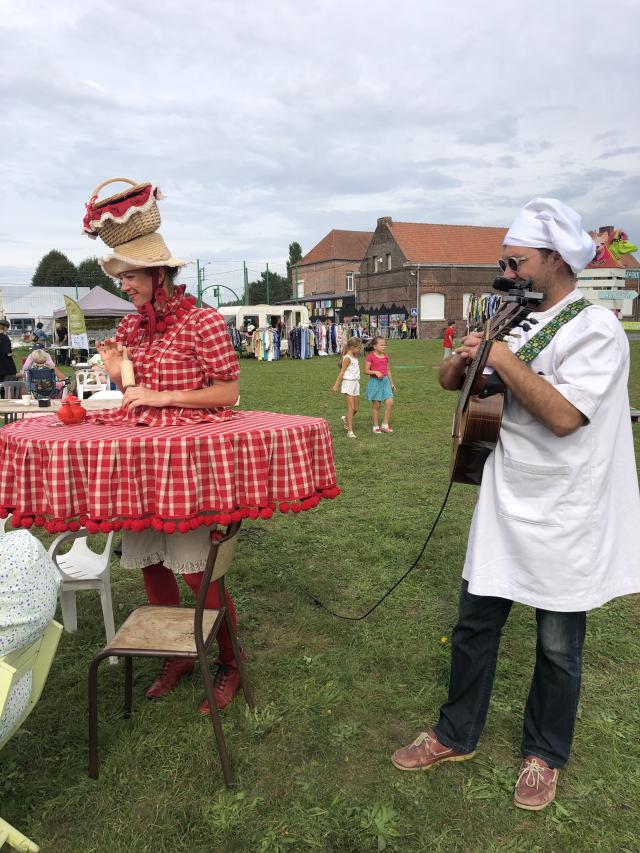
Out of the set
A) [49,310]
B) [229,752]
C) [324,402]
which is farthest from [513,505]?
[49,310]

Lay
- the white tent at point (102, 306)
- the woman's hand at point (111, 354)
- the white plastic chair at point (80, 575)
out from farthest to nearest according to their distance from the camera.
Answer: the white tent at point (102, 306) → the white plastic chair at point (80, 575) → the woman's hand at point (111, 354)

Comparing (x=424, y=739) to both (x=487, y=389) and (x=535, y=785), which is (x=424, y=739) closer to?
(x=535, y=785)

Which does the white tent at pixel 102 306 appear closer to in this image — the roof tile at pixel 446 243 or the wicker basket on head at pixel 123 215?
the wicker basket on head at pixel 123 215

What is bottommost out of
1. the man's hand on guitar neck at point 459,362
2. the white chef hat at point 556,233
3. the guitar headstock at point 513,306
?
the man's hand on guitar neck at point 459,362

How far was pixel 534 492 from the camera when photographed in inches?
84.0

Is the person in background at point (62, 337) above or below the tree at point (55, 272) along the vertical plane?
below

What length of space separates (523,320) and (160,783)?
227cm

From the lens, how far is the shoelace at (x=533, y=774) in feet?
7.86

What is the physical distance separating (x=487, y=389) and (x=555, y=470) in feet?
1.16

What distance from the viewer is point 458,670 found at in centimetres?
244

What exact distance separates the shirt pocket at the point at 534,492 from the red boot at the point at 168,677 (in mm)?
1838

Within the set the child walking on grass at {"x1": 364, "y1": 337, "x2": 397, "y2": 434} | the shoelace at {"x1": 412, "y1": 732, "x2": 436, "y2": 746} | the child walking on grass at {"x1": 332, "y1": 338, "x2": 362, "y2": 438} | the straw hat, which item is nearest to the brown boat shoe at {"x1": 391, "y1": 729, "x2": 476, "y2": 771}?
the shoelace at {"x1": 412, "y1": 732, "x2": 436, "y2": 746}

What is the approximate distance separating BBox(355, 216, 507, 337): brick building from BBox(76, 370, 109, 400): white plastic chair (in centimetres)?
4017

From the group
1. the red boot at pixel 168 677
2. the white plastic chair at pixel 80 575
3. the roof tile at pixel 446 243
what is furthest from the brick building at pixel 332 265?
the red boot at pixel 168 677
